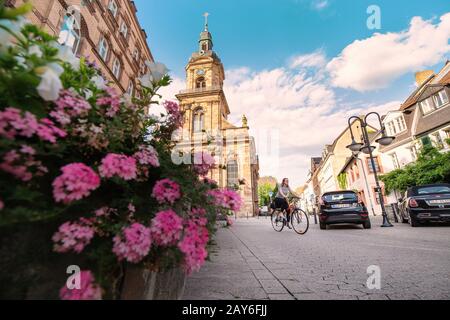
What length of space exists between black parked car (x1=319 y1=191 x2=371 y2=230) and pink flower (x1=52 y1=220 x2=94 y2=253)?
8945mm

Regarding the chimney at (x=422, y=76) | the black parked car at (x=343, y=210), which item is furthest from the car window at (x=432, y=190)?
the chimney at (x=422, y=76)

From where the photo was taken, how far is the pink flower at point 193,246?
1200 mm

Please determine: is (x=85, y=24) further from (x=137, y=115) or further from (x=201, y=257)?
(x=201, y=257)

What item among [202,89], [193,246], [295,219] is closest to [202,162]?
[193,246]

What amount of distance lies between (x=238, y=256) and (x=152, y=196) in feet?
9.97

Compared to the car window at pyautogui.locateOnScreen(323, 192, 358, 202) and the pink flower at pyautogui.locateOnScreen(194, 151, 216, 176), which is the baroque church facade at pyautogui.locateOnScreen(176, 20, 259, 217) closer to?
the car window at pyautogui.locateOnScreen(323, 192, 358, 202)

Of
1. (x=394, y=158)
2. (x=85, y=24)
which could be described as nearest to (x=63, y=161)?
(x=85, y=24)

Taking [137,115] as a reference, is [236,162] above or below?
above

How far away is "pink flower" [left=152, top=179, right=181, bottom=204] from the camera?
4.13ft

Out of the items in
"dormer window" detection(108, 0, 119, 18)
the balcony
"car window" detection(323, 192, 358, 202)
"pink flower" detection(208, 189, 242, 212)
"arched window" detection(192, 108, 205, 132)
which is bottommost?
"pink flower" detection(208, 189, 242, 212)

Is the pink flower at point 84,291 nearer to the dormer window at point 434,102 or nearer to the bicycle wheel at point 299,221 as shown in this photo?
Result: the bicycle wheel at point 299,221

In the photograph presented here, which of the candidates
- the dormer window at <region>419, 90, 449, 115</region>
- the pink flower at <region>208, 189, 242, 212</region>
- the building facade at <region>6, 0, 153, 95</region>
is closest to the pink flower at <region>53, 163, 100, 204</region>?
the pink flower at <region>208, 189, 242, 212</region>

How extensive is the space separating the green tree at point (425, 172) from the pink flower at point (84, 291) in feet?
64.5
